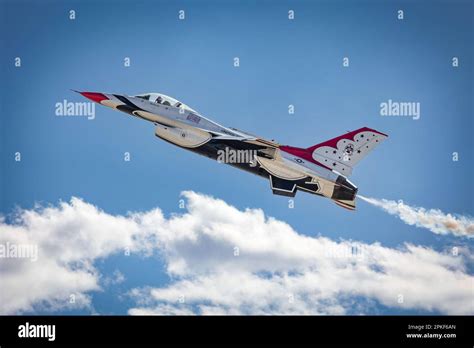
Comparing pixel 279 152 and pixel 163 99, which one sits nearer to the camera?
pixel 279 152

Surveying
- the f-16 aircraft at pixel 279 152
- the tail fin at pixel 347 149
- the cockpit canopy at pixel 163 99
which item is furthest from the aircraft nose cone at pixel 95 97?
the tail fin at pixel 347 149

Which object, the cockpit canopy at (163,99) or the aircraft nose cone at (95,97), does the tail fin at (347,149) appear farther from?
the aircraft nose cone at (95,97)

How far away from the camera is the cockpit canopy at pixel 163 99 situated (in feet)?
95.5

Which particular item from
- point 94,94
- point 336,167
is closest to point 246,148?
point 336,167

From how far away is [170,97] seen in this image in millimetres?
29469

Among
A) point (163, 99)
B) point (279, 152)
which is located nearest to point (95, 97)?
point (163, 99)

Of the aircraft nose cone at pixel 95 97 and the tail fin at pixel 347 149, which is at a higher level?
the aircraft nose cone at pixel 95 97

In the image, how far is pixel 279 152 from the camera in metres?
27.7

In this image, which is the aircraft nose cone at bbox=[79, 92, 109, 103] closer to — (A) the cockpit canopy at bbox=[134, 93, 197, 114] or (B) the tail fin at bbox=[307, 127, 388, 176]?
(A) the cockpit canopy at bbox=[134, 93, 197, 114]

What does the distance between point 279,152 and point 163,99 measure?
4.77 metres

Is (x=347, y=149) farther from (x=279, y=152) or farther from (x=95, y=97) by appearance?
(x=95, y=97)

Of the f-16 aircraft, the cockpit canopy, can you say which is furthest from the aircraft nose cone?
the f-16 aircraft
